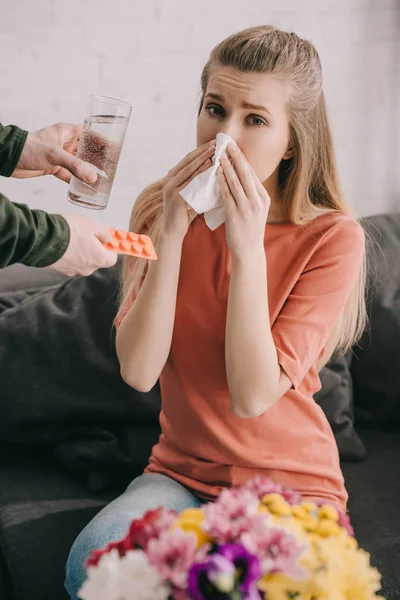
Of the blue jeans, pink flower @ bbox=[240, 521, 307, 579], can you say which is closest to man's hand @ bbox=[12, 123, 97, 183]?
the blue jeans

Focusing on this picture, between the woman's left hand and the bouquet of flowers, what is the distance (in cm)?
62

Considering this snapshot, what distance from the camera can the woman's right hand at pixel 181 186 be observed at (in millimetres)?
1317

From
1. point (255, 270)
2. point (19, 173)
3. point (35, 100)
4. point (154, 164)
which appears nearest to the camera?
point (255, 270)

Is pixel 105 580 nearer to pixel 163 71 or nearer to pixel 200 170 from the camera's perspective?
pixel 200 170

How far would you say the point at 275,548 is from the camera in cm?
70

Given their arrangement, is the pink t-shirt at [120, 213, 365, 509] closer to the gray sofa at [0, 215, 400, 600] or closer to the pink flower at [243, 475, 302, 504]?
the gray sofa at [0, 215, 400, 600]

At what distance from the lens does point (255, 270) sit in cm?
132

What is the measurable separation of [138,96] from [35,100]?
0.30 metres

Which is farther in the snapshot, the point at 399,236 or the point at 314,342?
the point at 399,236

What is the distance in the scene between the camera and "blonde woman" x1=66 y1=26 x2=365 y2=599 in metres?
1.31

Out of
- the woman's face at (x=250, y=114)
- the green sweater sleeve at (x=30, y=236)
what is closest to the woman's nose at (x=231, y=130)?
the woman's face at (x=250, y=114)

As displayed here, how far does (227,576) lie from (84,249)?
0.59m

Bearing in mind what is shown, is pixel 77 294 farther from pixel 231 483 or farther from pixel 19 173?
pixel 231 483

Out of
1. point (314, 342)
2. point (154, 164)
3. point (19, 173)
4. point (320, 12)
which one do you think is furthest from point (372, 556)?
point (320, 12)
